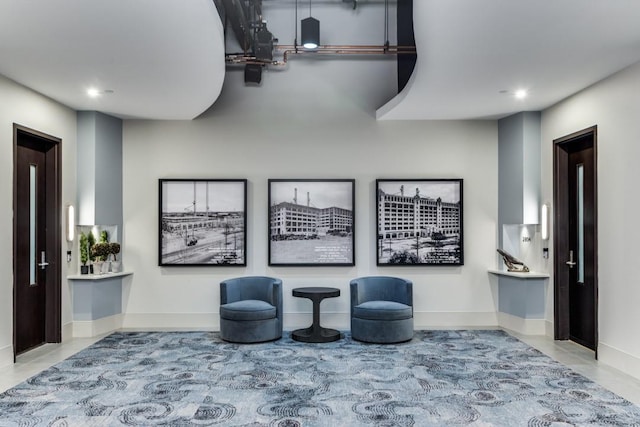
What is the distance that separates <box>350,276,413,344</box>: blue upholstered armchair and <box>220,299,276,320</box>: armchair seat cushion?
3.43ft

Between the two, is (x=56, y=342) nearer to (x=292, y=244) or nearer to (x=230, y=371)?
(x=230, y=371)

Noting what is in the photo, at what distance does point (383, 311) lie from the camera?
622cm

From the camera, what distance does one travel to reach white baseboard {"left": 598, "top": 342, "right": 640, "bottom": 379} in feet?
15.8

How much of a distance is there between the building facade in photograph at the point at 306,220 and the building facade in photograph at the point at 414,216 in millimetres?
493

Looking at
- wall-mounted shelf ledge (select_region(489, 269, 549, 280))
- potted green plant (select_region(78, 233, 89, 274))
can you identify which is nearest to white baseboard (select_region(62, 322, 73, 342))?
potted green plant (select_region(78, 233, 89, 274))

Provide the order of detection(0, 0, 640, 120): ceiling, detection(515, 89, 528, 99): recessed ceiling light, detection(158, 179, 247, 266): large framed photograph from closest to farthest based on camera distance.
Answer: detection(0, 0, 640, 120): ceiling, detection(515, 89, 528, 99): recessed ceiling light, detection(158, 179, 247, 266): large framed photograph

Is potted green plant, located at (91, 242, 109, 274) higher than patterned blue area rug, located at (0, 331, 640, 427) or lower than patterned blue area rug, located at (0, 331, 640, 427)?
higher

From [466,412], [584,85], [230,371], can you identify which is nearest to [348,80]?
[584,85]

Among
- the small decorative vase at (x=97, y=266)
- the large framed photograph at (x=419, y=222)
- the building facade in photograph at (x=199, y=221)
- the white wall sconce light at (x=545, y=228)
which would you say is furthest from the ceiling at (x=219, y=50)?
the small decorative vase at (x=97, y=266)

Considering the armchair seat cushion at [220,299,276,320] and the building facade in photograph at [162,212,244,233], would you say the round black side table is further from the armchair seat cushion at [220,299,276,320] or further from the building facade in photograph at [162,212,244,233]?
the building facade in photograph at [162,212,244,233]

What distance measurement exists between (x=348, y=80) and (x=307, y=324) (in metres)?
3.48

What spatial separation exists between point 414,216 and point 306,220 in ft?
4.97

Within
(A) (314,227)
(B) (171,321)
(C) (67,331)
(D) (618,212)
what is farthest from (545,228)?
(C) (67,331)

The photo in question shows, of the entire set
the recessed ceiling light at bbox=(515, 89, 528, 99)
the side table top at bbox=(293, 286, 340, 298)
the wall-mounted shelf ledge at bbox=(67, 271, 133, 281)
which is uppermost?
the recessed ceiling light at bbox=(515, 89, 528, 99)
